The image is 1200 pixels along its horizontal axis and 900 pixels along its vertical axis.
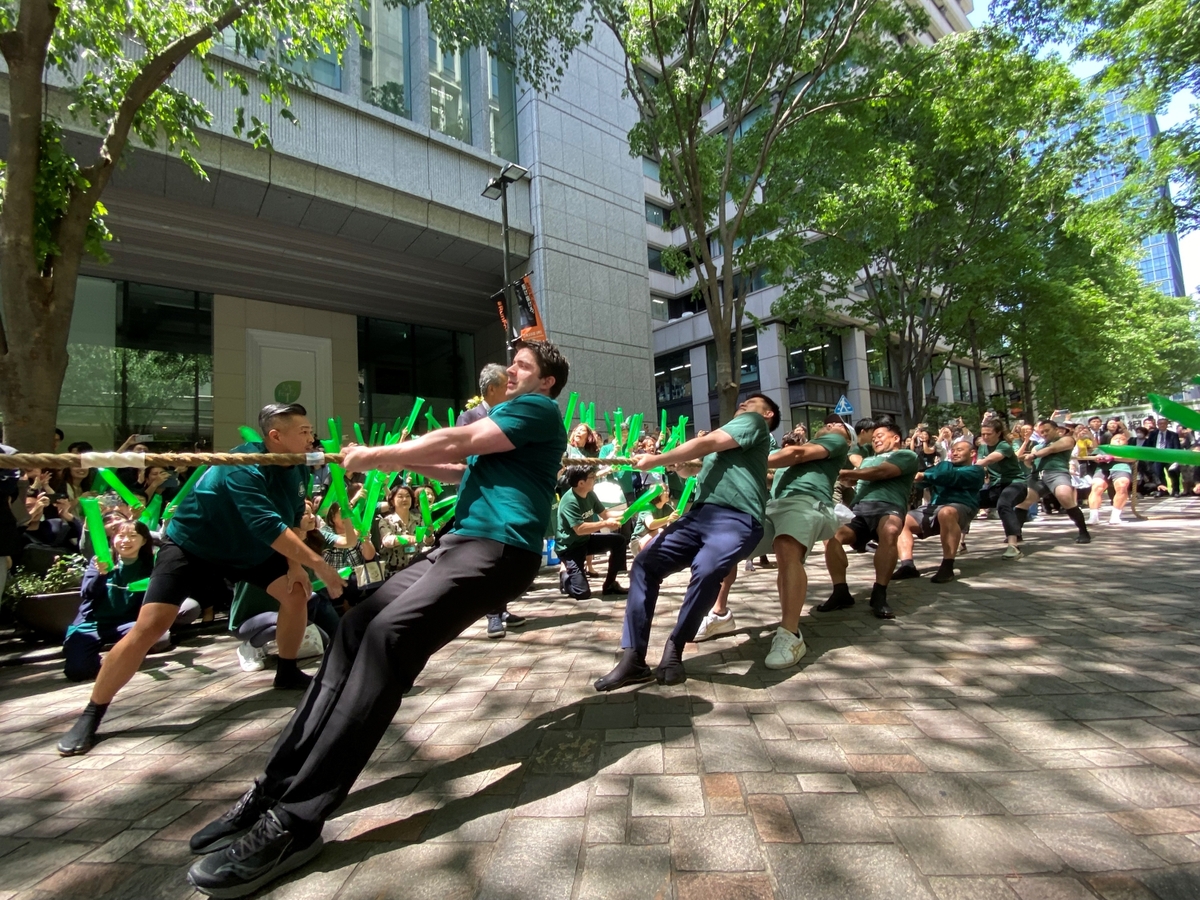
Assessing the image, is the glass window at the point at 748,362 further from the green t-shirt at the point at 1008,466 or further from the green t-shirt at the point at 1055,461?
the green t-shirt at the point at 1008,466

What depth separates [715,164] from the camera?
36.2 feet

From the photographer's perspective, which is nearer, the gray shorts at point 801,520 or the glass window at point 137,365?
the gray shorts at point 801,520

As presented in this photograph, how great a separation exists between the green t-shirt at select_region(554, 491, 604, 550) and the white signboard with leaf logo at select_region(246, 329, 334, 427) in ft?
37.3

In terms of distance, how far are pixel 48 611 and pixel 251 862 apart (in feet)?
15.9

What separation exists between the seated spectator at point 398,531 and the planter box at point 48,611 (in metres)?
2.50

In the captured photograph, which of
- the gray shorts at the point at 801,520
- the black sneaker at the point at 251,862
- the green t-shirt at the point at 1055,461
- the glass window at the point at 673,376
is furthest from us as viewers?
the glass window at the point at 673,376

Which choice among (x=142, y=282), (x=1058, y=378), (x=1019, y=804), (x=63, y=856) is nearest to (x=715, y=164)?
(x=1019, y=804)

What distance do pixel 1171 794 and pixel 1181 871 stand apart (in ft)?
1.70

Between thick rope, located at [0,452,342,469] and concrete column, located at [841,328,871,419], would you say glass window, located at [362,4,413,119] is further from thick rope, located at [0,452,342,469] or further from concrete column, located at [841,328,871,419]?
concrete column, located at [841,328,871,419]

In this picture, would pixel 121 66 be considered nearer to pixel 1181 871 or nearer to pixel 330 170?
pixel 330 170

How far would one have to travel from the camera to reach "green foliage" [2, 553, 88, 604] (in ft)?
17.0

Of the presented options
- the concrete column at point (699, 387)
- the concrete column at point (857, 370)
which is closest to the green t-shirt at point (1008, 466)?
the concrete column at point (699, 387)

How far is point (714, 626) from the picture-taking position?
446cm

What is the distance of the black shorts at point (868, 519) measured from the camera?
17.0ft
